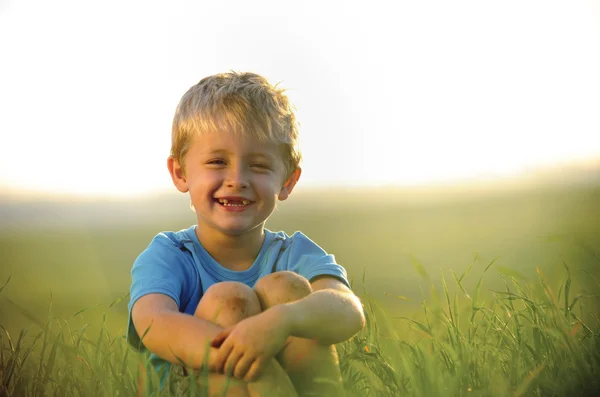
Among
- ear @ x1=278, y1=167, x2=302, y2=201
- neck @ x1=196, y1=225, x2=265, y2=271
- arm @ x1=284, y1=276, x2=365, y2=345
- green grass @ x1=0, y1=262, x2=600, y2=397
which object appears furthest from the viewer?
ear @ x1=278, y1=167, x2=302, y2=201

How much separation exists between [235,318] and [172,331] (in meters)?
0.20

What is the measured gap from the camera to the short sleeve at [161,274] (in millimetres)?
2348

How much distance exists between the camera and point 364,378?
242 centimetres

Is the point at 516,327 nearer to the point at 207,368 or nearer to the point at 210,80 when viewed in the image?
the point at 207,368

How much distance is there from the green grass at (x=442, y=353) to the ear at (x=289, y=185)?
1.64 feet

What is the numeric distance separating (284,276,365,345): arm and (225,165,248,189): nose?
0.52m

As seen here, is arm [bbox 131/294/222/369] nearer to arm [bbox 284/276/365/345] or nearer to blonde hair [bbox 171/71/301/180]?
arm [bbox 284/276/365/345]

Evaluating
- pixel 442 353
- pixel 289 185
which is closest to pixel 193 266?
pixel 289 185

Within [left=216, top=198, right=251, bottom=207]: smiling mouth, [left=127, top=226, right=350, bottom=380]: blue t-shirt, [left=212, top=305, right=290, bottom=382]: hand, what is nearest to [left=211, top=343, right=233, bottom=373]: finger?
[left=212, top=305, right=290, bottom=382]: hand

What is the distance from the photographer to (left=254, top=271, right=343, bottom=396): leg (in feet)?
6.84

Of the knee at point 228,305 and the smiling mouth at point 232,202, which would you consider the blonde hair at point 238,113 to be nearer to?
the smiling mouth at point 232,202

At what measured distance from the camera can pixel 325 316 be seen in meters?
2.08

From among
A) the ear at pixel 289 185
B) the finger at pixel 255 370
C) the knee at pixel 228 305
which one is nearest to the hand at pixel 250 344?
the finger at pixel 255 370

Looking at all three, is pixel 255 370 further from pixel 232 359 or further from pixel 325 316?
pixel 325 316
